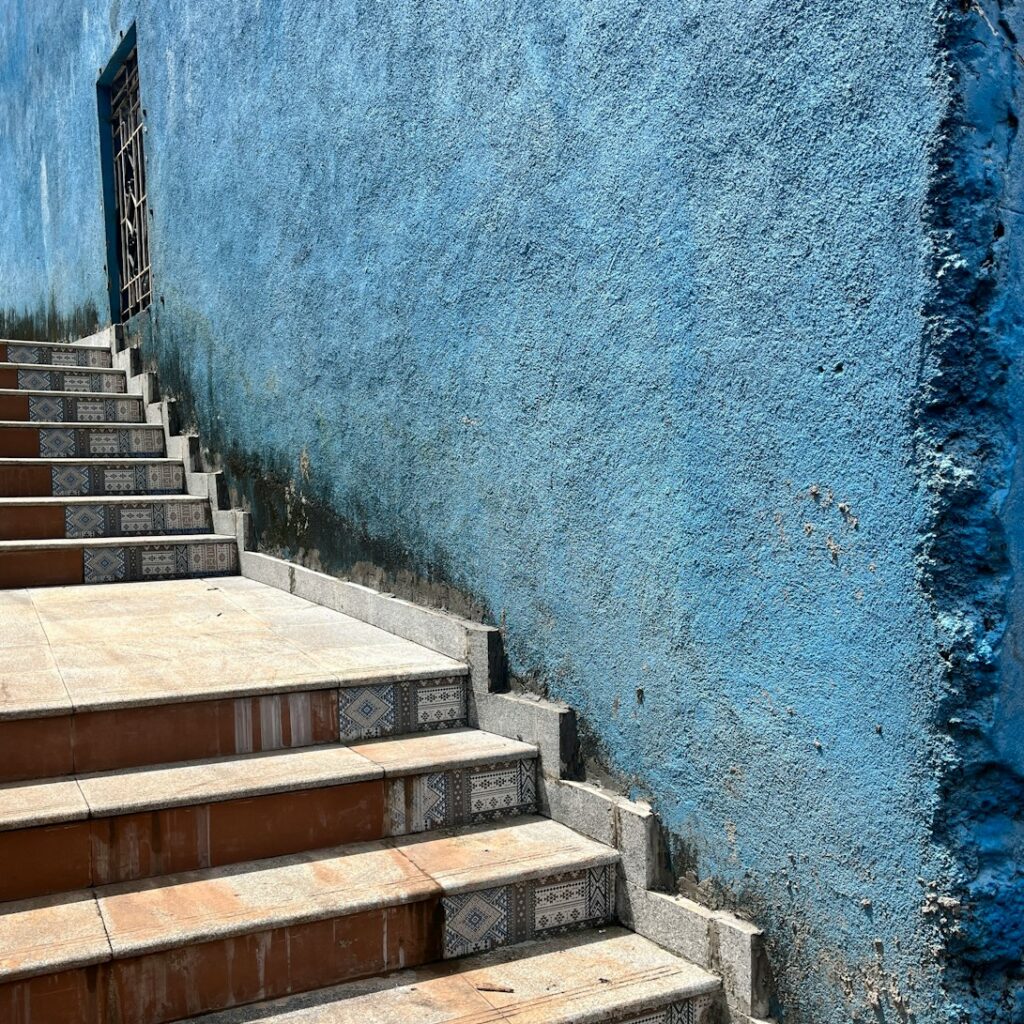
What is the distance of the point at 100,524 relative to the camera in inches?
196

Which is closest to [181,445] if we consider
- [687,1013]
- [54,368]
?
[54,368]

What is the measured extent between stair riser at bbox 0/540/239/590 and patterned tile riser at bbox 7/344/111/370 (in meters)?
2.13

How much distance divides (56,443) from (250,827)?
3.59 metres

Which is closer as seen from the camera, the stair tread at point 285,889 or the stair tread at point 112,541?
the stair tread at point 285,889

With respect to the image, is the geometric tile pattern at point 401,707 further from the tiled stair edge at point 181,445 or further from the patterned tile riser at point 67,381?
the patterned tile riser at point 67,381

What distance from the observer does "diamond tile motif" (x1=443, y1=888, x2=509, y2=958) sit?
246cm

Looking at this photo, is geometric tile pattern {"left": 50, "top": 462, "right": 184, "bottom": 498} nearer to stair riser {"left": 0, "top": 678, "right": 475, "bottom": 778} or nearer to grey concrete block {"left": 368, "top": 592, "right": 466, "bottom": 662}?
grey concrete block {"left": 368, "top": 592, "right": 466, "bottom": 662}

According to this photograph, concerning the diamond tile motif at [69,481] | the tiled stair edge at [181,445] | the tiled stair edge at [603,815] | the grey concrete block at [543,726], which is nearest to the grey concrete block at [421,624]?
the tiled stair edge at [603,815]

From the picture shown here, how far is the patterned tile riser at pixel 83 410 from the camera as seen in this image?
568 centimetres

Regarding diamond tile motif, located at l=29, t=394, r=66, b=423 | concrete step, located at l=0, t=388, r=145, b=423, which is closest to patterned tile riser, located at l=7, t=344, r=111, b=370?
concrete step, located at l=0, t=388, r=145, b=423

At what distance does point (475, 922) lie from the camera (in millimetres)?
2502

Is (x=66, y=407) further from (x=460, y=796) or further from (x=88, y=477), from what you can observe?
(x=460, y=796)

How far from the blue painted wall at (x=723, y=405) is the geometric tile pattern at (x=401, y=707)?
0.91 ft

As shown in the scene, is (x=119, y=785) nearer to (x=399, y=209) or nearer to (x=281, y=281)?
(x=399, y=209)
